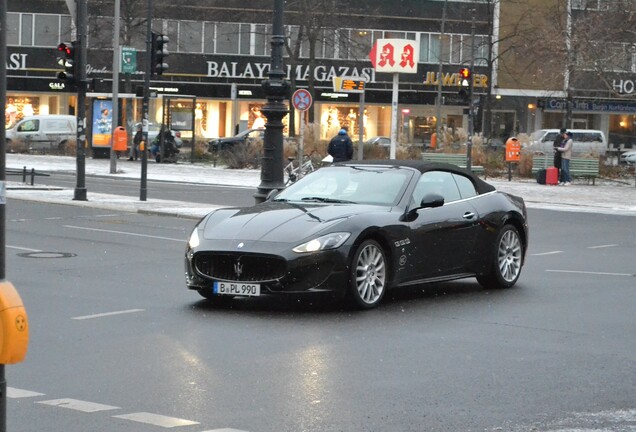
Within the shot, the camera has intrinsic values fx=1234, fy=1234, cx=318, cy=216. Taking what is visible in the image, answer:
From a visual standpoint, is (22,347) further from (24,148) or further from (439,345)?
(24,148)

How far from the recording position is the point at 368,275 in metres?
11.6

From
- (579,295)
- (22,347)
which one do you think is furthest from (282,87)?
(22,347)

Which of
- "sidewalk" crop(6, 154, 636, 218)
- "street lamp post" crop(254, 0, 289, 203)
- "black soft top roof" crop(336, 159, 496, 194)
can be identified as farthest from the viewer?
"sidewalk" crop(6, 154, 636, 218)

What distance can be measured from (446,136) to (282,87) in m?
26.6

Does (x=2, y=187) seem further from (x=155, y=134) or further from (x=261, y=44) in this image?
(x=261, y=44)

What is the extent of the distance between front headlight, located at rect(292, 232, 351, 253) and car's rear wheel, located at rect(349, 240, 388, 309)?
214mm

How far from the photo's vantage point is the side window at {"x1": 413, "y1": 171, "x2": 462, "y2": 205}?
12.7 m

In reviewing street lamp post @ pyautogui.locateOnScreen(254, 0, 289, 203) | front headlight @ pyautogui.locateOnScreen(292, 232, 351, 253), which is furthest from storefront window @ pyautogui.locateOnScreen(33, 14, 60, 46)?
front headlight @ pyautogui.locateOnScreen(292, 232, 351, 253)

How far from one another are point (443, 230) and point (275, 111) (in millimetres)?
8871

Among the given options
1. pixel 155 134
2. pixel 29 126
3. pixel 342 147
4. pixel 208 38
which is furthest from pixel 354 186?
pixel 208 38

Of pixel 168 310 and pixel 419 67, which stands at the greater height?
pixel 419 67

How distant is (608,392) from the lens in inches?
321

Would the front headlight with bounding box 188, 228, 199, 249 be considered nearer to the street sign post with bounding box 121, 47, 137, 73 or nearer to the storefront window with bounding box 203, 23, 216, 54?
the street sign post with bounding box 121, 47, 137, 73

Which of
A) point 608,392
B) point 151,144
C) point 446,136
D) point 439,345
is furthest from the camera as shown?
point 151,144
